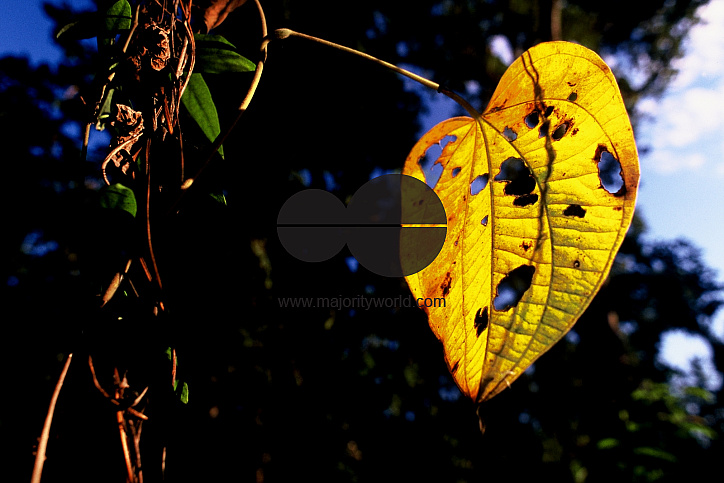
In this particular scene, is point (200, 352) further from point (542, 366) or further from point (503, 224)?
point (542, 366)

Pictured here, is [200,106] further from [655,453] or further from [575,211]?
[655,453]

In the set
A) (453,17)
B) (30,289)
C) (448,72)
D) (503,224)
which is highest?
(453,17)

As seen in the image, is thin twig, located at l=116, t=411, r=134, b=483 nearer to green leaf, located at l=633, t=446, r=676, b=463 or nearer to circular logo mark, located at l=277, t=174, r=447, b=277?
circular logo mark, located at l=277, t=174, r=447, b=277

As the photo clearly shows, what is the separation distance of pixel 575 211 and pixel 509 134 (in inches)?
5.2

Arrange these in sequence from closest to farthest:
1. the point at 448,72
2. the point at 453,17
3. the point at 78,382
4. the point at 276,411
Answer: the point at 78,382, the point at 276,411, the point at 448,72, the point at 453,17

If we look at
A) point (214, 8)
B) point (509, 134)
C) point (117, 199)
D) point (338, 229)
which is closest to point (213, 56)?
point (214, 8)

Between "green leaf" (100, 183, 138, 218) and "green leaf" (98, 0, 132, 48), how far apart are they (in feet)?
0.64

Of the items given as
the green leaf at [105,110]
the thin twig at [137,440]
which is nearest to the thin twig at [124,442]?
the thin twig at [137,440]

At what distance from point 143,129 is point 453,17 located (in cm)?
275

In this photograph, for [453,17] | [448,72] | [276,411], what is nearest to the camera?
[276,411]

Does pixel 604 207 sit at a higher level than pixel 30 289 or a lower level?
lower

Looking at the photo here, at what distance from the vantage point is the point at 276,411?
98cm

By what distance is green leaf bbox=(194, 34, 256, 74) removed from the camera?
41cm

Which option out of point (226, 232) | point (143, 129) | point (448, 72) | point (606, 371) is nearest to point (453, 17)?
point (448, 72)
